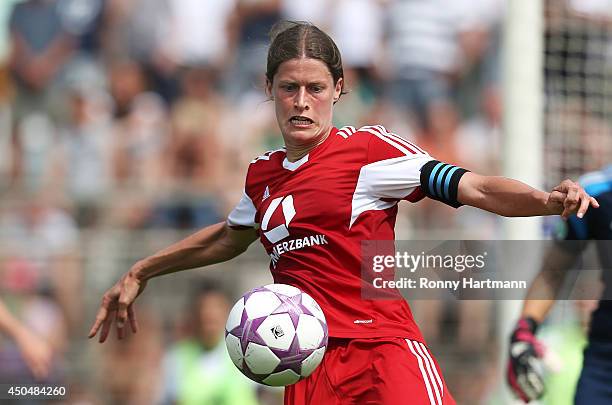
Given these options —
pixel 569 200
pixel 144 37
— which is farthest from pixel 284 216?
pixel 144 37

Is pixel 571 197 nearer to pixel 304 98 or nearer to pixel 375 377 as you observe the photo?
pixel 375 377

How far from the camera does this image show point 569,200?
13.5 ft

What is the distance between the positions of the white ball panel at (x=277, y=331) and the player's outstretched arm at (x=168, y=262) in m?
0.82

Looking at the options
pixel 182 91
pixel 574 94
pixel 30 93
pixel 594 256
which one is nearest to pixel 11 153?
pixel 30 93

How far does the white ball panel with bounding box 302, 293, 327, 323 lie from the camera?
15.0 ft

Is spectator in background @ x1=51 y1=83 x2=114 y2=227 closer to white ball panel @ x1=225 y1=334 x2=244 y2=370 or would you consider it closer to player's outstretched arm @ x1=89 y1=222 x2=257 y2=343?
player's outstretched arm @ x1=89 y1=222 x2=257 y2=343

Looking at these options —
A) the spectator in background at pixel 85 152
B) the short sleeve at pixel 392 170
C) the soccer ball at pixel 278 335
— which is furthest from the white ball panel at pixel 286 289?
the spectator in background at pixel 85 152

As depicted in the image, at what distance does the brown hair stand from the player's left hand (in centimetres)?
115

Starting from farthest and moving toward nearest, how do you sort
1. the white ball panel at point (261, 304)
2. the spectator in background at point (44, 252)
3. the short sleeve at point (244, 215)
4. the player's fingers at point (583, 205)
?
the spectator in background at point (44, 252), the short sleeve at point (244, 215), the white ball panel at point (261, 304), the player's fingers at point (583, 205)

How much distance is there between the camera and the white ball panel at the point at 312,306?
4.58 meters

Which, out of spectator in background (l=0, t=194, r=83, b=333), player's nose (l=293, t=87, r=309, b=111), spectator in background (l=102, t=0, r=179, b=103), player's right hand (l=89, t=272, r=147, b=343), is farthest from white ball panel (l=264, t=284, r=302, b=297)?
spectator in background (l=102, t=0, r=179, b=103)

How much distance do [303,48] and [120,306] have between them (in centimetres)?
148

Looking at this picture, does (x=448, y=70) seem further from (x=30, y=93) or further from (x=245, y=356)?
(x=245, y=356)

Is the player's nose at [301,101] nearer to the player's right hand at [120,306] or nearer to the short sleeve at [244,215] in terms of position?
the short sleeve at [244,215]
